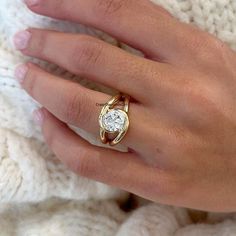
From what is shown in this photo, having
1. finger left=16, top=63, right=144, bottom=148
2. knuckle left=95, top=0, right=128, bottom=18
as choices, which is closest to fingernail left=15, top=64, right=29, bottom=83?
finger left=16, top=63, right=144, bottom=148

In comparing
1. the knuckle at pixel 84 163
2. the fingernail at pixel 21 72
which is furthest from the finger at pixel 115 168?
the fingernail at pixel 21 72

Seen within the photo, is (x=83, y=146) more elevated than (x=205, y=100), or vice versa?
(x=205, y=100)

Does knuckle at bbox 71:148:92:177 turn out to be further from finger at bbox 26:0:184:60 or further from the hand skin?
finger at bbox 26:0:184:60

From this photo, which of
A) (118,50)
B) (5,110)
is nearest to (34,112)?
(5,110)

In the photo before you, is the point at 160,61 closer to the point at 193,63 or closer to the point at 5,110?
the point at 193,63

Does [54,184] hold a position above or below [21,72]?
below

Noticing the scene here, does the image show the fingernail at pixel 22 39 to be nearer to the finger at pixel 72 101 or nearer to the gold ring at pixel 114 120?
the finger at pixel 72 101

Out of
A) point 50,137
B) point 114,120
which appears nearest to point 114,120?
point 114,120

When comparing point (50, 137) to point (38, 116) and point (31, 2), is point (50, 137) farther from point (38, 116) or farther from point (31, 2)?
point (31, 2)
